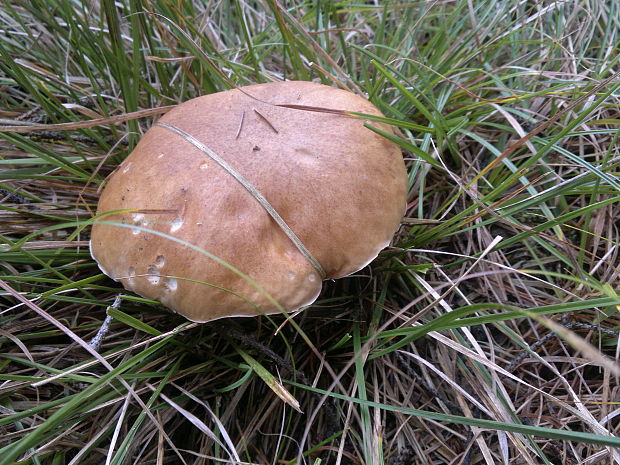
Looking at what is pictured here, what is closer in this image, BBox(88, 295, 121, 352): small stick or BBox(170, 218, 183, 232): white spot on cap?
BBox(170, 218, 183, 232): white spot on cap

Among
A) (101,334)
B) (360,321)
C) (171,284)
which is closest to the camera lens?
(171,284)

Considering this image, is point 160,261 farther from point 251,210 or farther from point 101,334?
point 101,334

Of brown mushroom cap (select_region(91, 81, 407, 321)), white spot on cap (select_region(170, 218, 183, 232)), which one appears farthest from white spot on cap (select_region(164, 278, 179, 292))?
white spot on cap (select_region(170, 218, 183, 232))

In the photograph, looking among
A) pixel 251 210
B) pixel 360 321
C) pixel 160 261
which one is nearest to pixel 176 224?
pixel 160 261

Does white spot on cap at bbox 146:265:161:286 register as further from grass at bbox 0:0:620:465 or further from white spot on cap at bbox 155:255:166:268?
grass at bbox 0:0:620:465

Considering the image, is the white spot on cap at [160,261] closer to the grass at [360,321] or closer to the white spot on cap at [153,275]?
the white spot on cap at [153,275]

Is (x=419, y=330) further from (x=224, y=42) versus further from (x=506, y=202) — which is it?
(x=224, y=42)
